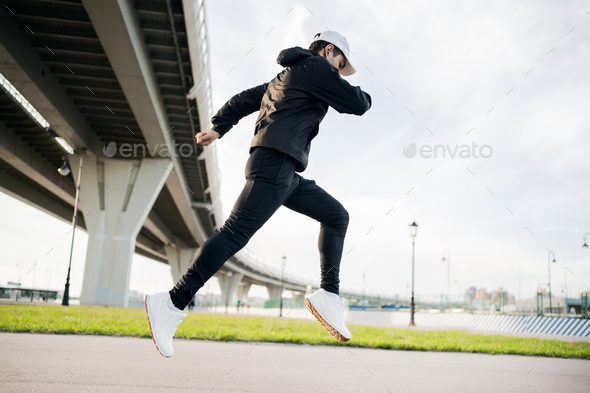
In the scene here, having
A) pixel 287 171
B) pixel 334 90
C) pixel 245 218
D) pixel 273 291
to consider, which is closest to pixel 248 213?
pixel 245 218

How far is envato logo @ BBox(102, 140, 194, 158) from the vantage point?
82.5ft

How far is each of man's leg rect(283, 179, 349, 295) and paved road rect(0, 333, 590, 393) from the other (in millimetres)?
814

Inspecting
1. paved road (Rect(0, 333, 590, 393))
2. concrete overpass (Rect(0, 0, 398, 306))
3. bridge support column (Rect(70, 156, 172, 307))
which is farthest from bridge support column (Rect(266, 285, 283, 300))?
paved road (Rect(0, 333, 590, 393))

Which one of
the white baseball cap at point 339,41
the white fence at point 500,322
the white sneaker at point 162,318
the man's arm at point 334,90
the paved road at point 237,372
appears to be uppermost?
the white baseball cap at point 339,41

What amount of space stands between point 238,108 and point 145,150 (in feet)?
80.3

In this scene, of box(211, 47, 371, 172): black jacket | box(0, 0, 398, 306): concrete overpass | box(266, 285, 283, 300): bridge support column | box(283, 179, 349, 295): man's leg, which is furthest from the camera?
box(266, 285, 283, 300): bridge support column

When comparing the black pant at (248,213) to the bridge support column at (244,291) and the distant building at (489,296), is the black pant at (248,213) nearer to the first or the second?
the distant building at (489,296)

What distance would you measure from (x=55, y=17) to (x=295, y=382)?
50.9 ft

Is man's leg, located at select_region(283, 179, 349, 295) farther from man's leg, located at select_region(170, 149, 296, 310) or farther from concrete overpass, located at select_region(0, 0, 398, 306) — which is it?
concrete overpass, located at select_region(0, 0, 398, 306)

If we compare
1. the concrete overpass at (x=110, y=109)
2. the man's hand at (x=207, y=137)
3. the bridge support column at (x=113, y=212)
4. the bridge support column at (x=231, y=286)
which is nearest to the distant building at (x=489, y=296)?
the concrete overpass at (x=110, y=109)

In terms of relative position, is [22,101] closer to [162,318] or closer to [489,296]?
[162,318]

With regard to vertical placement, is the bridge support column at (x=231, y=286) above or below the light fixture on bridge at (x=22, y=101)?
below

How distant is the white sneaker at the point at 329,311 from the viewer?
2.88 m

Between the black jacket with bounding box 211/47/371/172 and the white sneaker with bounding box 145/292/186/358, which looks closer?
the white sneaker with bounding box 145/292/186/358
